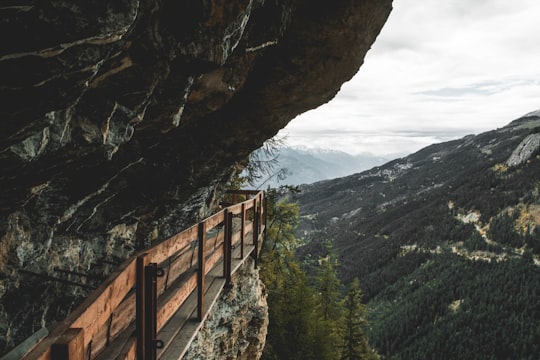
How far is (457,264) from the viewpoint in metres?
118

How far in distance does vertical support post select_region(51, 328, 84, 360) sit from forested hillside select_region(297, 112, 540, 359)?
3479 inches

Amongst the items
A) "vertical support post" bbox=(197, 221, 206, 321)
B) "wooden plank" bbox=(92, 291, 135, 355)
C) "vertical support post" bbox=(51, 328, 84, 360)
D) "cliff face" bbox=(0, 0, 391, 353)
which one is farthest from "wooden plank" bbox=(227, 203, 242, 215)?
"vertical support post" bbox=(51, 328, 84, 360)

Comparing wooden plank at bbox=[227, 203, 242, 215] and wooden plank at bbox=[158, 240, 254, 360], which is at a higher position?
wooden plank at bbox=[227, 203, 242, 215]

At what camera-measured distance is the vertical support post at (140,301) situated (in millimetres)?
3082

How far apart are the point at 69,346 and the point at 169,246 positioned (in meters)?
1.95

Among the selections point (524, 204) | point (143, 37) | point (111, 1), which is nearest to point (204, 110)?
point (143, 37)

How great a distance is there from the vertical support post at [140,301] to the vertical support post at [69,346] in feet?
3.63

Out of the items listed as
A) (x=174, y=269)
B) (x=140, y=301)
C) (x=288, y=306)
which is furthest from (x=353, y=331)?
(x=140, y=301)

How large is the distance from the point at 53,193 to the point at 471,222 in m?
162

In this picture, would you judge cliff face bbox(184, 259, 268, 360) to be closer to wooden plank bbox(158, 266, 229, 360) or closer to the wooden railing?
wooden plank bbox(158, 266, 229, 360)

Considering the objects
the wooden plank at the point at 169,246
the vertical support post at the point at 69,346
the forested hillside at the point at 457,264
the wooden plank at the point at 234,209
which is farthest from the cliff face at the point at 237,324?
the forested hillside at the point at 457,264

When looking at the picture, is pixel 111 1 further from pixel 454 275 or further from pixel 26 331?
pixel 454 275

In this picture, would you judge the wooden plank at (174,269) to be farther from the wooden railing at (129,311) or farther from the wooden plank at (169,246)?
the wooden plank at (169,246)

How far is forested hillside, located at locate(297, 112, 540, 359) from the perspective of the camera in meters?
89.4
